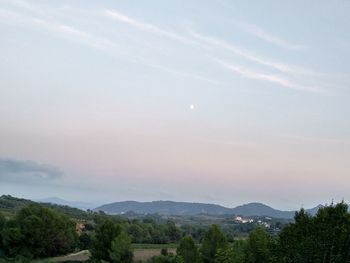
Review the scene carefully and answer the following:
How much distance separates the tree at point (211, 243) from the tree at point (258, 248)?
20.4m

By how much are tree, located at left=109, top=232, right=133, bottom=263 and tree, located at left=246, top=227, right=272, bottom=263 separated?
43126 millimetres

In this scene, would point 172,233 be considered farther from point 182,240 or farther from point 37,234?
point 182,240

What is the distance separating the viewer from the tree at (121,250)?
81.2 metres

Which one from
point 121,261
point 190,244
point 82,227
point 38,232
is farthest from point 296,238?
point 82,227

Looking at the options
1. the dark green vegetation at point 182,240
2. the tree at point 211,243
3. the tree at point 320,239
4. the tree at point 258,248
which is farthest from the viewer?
the tree at point 211,243

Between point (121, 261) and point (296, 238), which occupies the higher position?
point (296, 238)

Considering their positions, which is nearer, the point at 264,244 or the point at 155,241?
the point at 264,244

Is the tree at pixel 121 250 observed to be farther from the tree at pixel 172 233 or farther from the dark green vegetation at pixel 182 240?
the tree at pixel 172 233

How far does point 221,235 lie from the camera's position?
64.9m

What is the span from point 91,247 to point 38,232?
20.7 m

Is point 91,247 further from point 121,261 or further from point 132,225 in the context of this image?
point 132,225

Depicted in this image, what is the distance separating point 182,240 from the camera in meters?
57.9

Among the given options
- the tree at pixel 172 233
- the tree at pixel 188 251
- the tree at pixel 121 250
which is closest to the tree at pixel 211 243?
the tree at pixel 188 251

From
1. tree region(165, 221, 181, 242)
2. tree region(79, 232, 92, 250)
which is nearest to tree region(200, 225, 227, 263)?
tree region(79, 232, 92, 250)
